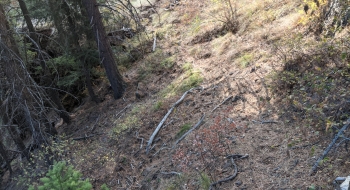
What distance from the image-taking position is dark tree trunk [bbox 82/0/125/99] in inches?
431

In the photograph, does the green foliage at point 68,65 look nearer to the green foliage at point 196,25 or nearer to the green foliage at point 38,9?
the green foliage at point 38,9

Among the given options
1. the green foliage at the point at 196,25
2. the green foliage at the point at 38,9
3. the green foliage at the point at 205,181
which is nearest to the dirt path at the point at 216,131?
the green foliage at the point at 205,181

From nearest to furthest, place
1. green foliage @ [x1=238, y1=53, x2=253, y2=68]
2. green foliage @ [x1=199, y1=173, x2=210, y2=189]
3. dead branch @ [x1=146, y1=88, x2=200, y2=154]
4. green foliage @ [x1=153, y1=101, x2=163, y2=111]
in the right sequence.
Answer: green foliage @ [x1=199, y1=173, x2=210, y2=189] → dead branch @ [x1=146, y1=88, x2=200, y2=154] → green foliage @ [x1=238, y1=53, x2=253, y2=68] → green foliage @ [x1=153, y1=101, x2=163, y2=111]

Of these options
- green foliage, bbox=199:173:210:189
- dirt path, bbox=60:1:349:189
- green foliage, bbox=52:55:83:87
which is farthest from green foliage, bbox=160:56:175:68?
green foliage, bbox=199:173:210:189

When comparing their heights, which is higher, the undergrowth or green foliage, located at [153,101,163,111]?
the undergrowth

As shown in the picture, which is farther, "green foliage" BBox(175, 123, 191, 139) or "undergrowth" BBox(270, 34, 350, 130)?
"green foliage" BBox(175, 123, 191, 139)

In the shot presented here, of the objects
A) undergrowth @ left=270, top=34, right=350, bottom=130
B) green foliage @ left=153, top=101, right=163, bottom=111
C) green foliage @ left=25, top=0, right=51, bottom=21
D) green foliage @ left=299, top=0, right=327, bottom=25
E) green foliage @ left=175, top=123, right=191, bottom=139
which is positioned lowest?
A: green foliage @ left=175, top=123, right=191, bottom=139

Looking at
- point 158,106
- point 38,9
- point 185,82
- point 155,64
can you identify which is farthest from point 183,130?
point 38,9

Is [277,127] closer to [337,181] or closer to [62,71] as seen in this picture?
[337,181]

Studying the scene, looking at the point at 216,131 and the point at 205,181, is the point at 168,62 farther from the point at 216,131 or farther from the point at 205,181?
the point at 205,181

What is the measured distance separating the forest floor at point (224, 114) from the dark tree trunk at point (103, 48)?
48 cm

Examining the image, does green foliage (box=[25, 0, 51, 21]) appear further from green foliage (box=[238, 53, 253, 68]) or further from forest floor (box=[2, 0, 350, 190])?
green foliage (box=[238, 53, 253, 68])

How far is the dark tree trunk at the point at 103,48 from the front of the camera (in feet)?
35.9

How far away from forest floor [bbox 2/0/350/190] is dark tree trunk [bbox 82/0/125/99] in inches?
19.1
